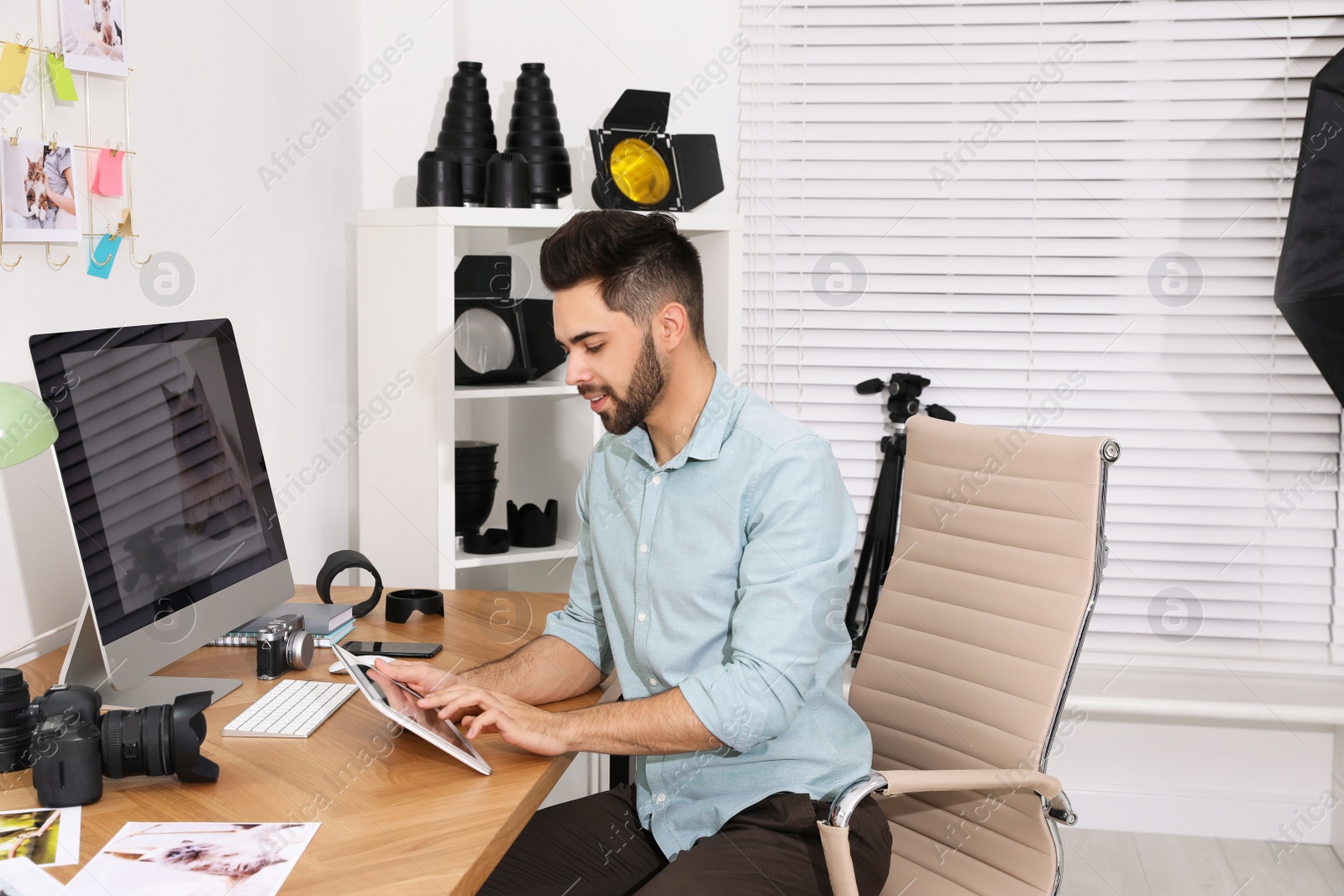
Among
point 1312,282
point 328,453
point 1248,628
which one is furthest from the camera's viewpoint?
point 1248,628

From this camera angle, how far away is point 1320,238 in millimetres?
2477

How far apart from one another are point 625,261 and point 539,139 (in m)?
1.17

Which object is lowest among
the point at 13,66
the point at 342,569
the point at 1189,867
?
the point at 1189,867

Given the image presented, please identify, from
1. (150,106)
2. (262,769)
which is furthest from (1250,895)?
(150,106)

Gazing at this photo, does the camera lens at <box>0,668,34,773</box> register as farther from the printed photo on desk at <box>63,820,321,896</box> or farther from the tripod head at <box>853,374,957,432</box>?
the tripod head at <box>853,374,957,432</box>

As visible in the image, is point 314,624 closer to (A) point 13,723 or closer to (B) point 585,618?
(B) point 585,618

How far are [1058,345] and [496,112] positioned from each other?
167 cm

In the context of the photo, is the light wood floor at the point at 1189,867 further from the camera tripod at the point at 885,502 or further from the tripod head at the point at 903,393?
the tripod head at the point at 903,393

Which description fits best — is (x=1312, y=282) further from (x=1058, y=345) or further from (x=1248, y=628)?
(x=1248, y=628)

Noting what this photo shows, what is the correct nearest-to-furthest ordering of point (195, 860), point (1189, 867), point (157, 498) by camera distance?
point (195, 860), point (157, 498), point (1189, 867)

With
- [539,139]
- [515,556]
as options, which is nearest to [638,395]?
[515,556]

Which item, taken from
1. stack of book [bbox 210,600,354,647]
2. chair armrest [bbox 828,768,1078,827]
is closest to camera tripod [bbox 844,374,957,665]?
chair armrest [bbox 828,768,1078,827]

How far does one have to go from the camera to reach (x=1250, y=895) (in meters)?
2.73

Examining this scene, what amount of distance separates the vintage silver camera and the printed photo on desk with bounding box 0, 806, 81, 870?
1.46 feet
